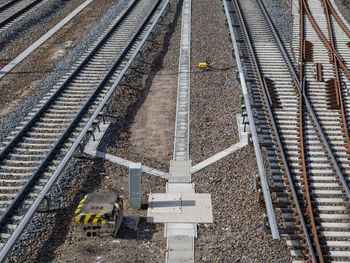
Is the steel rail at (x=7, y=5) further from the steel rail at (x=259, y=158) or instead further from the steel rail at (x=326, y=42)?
the steel rail at (x=326, y=42)

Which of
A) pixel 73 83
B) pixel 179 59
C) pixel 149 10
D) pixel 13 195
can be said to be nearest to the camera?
pixel 13 195

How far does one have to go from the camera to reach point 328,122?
15320mm

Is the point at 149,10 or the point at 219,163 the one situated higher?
the point at 149,10

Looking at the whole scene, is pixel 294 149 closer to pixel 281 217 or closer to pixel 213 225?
pixel 281 217

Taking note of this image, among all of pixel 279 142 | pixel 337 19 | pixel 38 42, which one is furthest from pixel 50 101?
pixel 337 19

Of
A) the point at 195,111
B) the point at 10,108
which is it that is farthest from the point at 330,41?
the point at 10,108

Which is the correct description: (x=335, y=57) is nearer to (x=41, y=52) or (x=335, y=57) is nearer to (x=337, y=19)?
(x=337, y=19)

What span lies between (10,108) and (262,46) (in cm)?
1199

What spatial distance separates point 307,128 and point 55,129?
27.2 feet

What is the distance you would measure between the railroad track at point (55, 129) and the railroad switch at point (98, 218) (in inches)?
44.0

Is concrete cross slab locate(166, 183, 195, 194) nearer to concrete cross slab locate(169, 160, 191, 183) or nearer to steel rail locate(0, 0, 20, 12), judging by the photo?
concrete cross slab locate(169, 160, 191, 183)

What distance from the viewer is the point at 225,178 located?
1268cm

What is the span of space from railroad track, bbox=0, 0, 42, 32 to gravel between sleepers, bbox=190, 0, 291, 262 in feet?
40.5

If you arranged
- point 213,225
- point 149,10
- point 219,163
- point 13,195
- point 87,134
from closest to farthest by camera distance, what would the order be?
1. point 213,225
2. point 13,195
3. point 219,163
4. point 87,134
5. point 149,10
